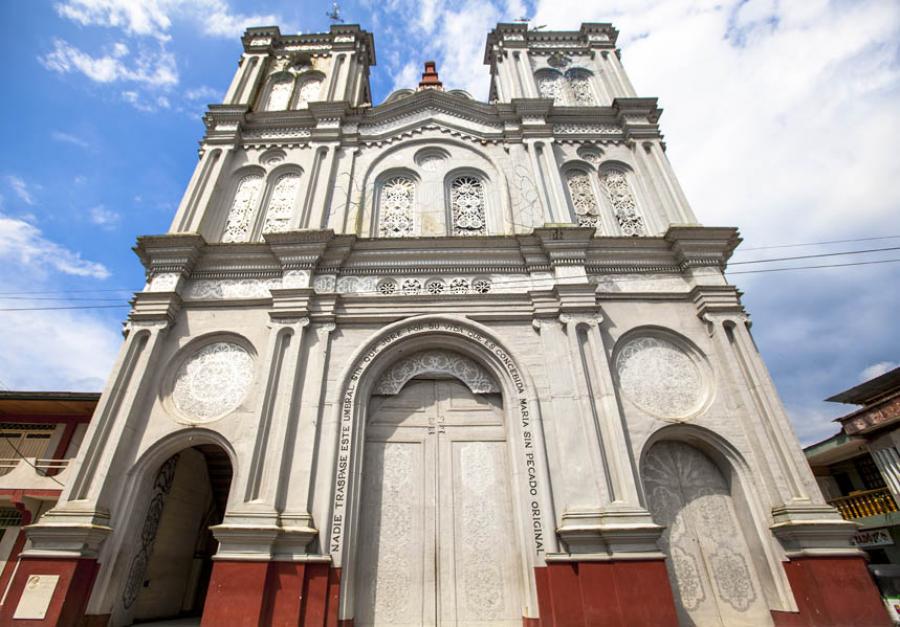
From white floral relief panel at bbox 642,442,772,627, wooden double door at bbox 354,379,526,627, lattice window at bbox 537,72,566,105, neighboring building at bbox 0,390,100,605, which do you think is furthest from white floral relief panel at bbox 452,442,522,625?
lattice window at bbox 537,72,566,105

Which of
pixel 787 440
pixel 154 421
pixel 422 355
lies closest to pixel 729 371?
pixel 787 440

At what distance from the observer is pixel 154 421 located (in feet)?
28.7

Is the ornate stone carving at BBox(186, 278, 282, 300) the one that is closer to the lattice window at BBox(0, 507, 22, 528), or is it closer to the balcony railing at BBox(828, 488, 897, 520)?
the lattice window at BBox(0, 507, 22, 528)

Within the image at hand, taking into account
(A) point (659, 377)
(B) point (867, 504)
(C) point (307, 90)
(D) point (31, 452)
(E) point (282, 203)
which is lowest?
(B) point (867, 504)

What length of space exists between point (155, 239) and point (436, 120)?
8.17 meters

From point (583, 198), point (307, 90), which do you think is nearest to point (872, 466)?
point (583, 198)

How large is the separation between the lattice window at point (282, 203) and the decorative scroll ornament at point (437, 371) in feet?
16.0

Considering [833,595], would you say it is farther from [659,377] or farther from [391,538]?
[391,538]

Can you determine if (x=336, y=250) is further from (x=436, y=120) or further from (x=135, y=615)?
(x=135, y=615)

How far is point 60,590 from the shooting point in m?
6.87

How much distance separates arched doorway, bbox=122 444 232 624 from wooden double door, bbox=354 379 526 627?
14.1 ft

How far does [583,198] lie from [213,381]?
32.9 ft

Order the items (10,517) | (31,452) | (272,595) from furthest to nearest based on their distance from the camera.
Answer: (31,452), (10,517), (272,595)

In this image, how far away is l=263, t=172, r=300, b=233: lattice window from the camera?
38.2ft
